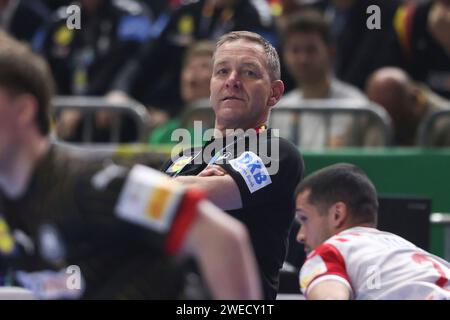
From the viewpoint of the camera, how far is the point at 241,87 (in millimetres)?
5941

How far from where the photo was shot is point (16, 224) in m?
4.03

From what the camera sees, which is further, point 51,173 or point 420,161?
point 420,161

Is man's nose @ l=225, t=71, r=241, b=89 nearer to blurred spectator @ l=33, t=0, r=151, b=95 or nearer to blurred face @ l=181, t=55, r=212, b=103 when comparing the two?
blurred face @ l=181, t=55, r=212, b=103

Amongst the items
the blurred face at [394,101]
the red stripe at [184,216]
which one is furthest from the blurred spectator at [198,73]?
the red stripe at [184,216]

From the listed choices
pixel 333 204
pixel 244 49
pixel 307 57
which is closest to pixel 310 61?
pixel 307 57

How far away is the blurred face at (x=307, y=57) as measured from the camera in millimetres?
10320

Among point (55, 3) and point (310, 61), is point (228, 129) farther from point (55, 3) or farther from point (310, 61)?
point (55, 3)

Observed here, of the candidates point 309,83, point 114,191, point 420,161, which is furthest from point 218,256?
point 309,83

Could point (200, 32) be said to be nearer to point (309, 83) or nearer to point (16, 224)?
point (309, 83)

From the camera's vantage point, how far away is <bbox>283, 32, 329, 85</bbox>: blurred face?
1032 centimetres

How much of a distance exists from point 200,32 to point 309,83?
1.72 metres

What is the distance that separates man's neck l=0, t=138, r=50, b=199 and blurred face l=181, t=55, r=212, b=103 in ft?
21.3

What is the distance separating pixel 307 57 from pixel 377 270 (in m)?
5.24

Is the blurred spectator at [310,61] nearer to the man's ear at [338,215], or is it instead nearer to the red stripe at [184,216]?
the man's ear at [338,215]
